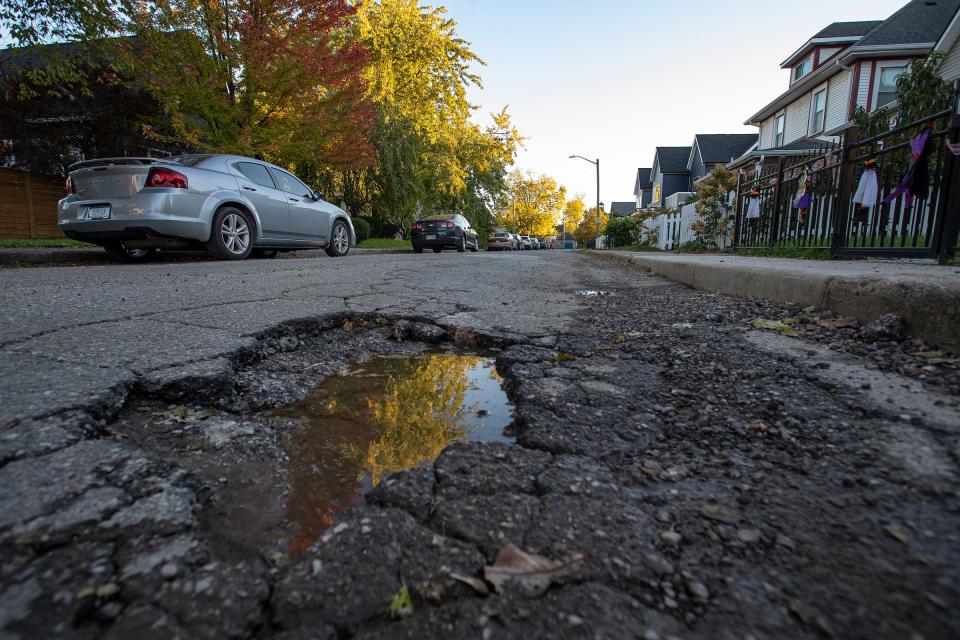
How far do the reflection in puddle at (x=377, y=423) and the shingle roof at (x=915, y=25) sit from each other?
21759mm

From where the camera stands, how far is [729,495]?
109cm

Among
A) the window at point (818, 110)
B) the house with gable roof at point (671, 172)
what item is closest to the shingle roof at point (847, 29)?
the window at point (818, 110)

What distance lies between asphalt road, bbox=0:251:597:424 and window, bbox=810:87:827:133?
66.3ft

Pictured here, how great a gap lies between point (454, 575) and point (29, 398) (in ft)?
4.85

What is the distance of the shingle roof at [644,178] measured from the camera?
4722 centimetres

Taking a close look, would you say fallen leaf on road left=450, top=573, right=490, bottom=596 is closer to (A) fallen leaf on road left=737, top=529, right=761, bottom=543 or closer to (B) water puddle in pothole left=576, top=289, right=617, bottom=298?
(A) fallen leaf on road left=737, top=529, right=761, bottom=543

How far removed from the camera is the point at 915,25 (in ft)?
56.2

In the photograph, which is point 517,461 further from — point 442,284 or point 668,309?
point 442,284

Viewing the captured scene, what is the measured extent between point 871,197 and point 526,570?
6.47 meters

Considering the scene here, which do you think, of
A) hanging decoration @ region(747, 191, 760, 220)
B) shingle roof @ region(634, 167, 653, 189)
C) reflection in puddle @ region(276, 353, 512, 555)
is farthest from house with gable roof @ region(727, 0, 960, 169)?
shingle roof @ region(634, 167, 653, 189)

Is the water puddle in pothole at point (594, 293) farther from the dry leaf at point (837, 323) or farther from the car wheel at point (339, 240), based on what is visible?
the car wheel at point (339, 240)

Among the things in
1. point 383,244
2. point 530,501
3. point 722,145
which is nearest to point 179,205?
point 530,501

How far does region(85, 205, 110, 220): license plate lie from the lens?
6012mm

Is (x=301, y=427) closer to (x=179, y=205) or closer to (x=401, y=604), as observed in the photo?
(x=401, y=604)
